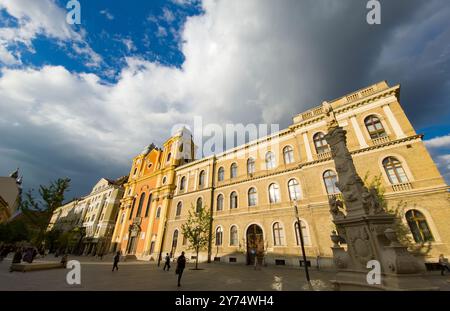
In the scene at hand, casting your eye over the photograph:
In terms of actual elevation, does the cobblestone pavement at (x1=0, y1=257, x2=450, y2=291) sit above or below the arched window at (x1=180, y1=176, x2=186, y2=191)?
below

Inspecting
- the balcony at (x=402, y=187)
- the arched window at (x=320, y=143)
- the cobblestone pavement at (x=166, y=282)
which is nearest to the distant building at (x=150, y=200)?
the cobblestone pavement at (x=166, y=282)

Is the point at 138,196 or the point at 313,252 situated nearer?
the point at 313,252

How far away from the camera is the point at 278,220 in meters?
17.7

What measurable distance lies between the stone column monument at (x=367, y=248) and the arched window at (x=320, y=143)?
31.3 ft

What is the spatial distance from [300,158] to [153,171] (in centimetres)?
2684

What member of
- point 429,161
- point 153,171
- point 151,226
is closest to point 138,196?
point 153,171

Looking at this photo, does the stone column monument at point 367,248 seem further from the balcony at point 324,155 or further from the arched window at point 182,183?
the arched window at point 182,183

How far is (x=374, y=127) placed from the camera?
1563cm

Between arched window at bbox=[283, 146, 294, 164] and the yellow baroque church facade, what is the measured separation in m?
0.11

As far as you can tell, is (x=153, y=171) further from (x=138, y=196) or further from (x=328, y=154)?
(x=328, y=154)

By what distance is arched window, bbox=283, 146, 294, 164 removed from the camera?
19403mm

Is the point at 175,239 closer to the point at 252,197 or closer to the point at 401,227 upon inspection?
the point at 252,197

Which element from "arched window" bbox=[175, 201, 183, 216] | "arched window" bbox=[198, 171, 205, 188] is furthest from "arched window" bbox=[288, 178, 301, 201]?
"arched window" bbox=[175, 201, 183, 216]

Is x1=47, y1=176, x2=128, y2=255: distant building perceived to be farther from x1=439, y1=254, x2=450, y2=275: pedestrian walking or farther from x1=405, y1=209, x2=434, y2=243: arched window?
x1=439, y1=254, x2=450, y2=275: pedestrian walking
